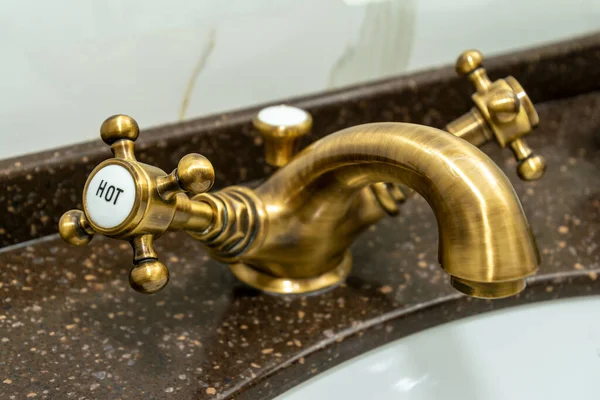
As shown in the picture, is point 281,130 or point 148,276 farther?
point 281,130

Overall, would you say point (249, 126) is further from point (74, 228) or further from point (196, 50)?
point (74, 228)

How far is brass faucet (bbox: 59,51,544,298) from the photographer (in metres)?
0.32

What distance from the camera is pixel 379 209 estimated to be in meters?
0.45

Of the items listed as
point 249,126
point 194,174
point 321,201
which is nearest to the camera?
point 194,174

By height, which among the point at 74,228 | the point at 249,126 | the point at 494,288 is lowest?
the point at 494,288

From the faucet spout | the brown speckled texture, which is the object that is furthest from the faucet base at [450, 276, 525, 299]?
the brown speckled texture

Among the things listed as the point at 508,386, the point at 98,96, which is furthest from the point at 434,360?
the point at 98,96

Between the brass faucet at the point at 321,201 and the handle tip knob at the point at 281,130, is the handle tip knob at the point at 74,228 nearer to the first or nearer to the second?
the brass faucet at the point at 321,201

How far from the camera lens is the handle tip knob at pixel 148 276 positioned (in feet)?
1.08

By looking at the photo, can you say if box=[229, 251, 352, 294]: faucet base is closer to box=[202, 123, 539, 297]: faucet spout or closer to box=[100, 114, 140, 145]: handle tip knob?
box=[202, 123, 539, 297]: faucet spout

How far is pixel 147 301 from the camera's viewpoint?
45cm

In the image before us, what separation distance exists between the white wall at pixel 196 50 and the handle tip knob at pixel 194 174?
0.64ft

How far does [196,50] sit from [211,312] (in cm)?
20

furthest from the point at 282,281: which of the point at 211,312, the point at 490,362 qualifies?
the point at 490,362
